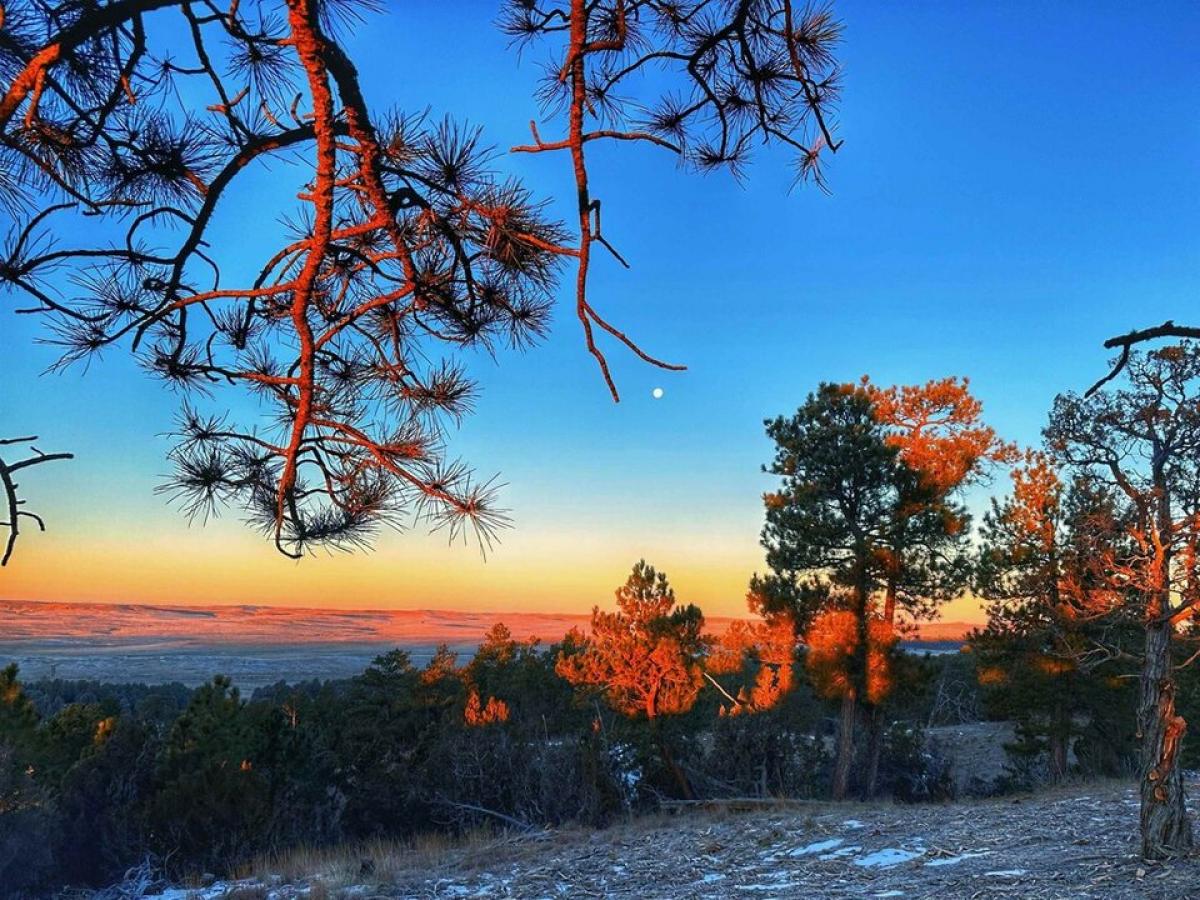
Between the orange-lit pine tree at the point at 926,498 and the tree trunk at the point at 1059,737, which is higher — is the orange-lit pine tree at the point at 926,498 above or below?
above

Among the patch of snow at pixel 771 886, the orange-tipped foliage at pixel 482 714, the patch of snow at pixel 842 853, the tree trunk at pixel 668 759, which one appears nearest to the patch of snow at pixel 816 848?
the patch of snow at pixel 842 853

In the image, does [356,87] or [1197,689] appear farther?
[1197,689]

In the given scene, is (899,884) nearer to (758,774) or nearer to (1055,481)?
(1055,481)

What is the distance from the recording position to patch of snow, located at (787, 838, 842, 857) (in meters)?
8.80

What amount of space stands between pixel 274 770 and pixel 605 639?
714 centimetres

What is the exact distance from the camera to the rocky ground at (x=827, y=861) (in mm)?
6223

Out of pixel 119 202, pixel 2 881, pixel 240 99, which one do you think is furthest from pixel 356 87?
pixel 2 881

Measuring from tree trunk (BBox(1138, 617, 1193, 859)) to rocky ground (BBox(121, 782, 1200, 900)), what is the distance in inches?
7.8

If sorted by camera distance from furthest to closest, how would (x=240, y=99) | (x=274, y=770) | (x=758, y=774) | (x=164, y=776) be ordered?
(x=758, y=774)
(x=274, y=770)
(x=164, y=776)
(x=240, y=99)

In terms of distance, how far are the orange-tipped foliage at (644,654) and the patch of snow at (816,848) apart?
8196 mm

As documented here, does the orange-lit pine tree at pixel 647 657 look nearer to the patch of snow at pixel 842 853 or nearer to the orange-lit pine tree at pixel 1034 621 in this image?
the orange-lit pine tree at pixel 1034 621

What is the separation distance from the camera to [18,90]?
170 cm

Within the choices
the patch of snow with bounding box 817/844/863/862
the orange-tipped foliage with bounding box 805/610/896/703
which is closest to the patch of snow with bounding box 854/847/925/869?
the patch of snow with bounding box 817/844/863/862

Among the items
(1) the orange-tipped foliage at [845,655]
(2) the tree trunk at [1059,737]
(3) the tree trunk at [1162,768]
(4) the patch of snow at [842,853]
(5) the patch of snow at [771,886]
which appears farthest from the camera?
(2) the tree trunk at [1059,737]
